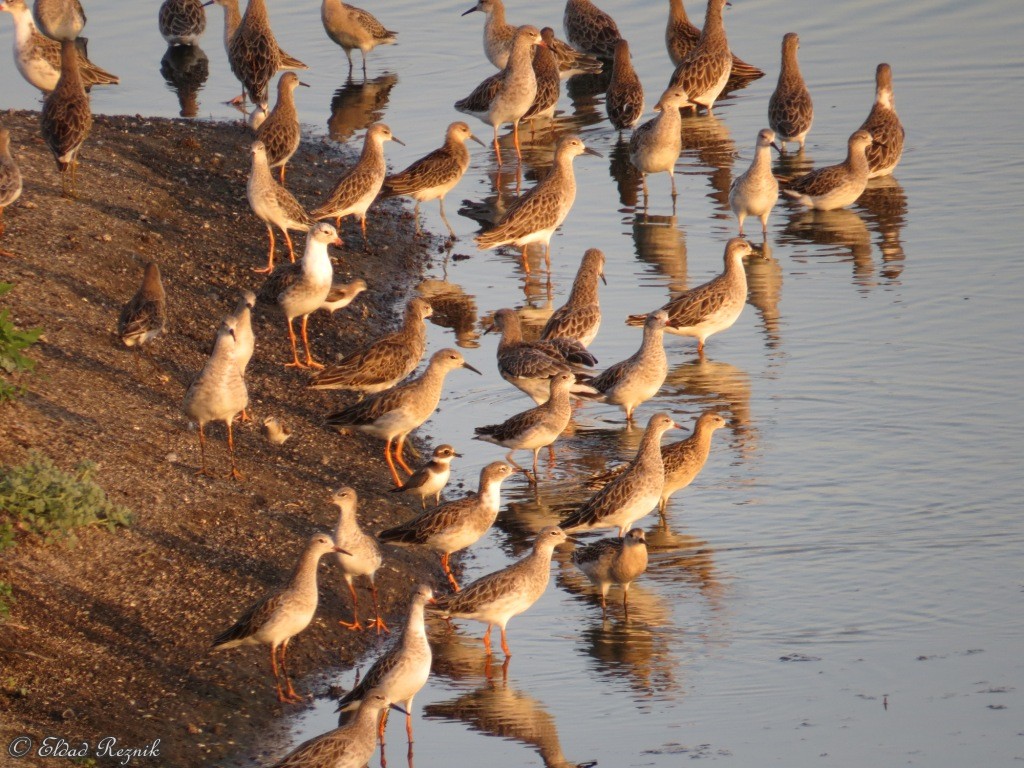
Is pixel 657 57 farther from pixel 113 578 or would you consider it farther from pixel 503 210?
pixel 113 578

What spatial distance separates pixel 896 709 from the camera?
917cm

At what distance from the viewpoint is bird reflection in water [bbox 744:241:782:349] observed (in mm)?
15930

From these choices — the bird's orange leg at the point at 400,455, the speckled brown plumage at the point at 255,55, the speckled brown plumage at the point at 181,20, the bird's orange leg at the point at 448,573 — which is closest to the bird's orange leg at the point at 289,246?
the bird's orange leg at the point at 400,455

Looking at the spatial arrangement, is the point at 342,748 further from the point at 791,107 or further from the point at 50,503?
the point at 791,107

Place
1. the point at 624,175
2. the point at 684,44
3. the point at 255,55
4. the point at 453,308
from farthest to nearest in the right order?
the point at 684,44 → the point at 255,55 → the point at 624,175 → the point at 453,308

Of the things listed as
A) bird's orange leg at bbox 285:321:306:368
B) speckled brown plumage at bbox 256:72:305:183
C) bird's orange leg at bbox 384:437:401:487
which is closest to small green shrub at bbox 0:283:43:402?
bird's orange leg at bbox 384:437:401:487

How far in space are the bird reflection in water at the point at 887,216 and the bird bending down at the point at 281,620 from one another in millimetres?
9159

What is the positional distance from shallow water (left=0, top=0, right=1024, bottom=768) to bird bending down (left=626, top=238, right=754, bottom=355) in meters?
0.34

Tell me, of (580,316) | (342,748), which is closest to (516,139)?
(580,316)

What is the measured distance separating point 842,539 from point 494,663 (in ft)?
9.15

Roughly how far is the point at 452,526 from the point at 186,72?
16.2 m

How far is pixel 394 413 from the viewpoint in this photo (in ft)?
41.0

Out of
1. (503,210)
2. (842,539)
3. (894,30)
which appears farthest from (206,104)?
(842,539)

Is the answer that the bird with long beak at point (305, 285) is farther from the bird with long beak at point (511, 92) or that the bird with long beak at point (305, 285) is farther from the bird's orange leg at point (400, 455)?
the bird with long beak at point (511, 92)
